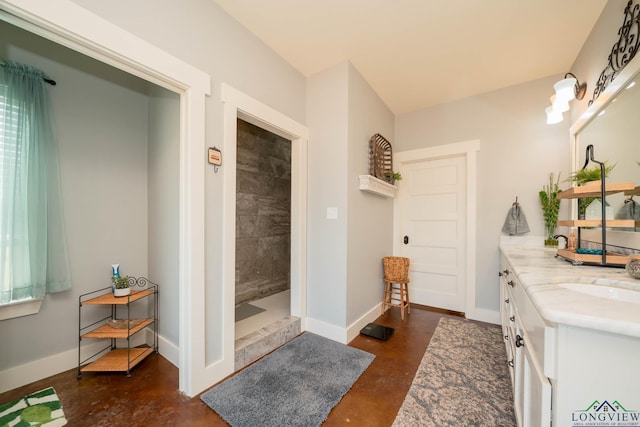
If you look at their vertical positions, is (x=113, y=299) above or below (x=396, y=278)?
above

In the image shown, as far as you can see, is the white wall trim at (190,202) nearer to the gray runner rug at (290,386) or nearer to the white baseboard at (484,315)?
the gray runner rug at (290,386)

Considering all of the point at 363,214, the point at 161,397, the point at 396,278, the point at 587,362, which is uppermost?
the point at 363,214

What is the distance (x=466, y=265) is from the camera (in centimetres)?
297

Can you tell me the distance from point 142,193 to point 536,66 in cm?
412

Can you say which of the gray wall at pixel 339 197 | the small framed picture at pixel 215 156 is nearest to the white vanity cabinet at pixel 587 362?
the gray wall at pixel 339 197

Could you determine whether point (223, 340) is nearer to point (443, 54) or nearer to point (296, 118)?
point (296, 118)

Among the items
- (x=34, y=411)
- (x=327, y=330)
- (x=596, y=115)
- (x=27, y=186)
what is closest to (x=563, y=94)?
(x=596, y=115)

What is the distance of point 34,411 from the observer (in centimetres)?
145

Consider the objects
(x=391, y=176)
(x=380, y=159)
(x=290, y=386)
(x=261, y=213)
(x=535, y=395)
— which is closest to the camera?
(x=535, y=395)

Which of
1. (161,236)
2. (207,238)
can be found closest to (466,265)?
(207,238)

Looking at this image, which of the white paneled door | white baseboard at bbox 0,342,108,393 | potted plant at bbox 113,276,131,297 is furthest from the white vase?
the white paneled door

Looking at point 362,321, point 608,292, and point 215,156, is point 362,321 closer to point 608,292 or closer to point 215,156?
point 608,292

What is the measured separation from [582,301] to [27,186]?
121 inches

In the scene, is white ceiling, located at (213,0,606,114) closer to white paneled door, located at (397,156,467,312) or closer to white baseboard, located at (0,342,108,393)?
white paneled door, located at (397,156,467,312)
